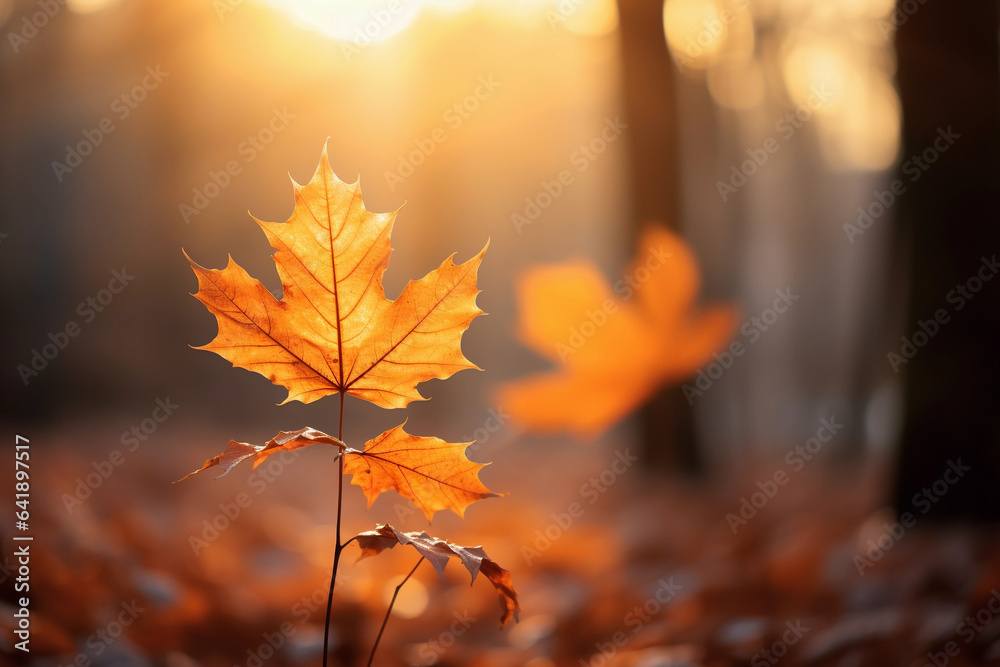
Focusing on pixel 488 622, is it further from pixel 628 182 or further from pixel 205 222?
pixel 205 222

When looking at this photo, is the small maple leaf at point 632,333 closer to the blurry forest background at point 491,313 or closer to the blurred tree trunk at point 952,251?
the blurry forest background at point 491,313

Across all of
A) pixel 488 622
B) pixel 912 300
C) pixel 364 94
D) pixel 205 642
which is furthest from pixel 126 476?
pixel 364 94

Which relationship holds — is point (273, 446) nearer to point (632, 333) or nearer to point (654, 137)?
point (632, 333)

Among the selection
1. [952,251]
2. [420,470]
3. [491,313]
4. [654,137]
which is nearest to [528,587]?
[420,470]

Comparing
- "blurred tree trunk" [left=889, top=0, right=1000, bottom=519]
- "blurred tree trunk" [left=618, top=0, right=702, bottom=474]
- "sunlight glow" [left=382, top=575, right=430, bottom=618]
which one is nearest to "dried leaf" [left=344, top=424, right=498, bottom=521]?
"sunlight glow" [left=382, top=575, right=430, bottom=618]

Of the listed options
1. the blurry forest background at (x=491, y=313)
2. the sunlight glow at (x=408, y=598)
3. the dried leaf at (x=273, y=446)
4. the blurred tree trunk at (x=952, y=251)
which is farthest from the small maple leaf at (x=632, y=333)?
the dried leaf at (x=273, y=446)

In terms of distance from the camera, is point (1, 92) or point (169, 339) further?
point (169, 339)
